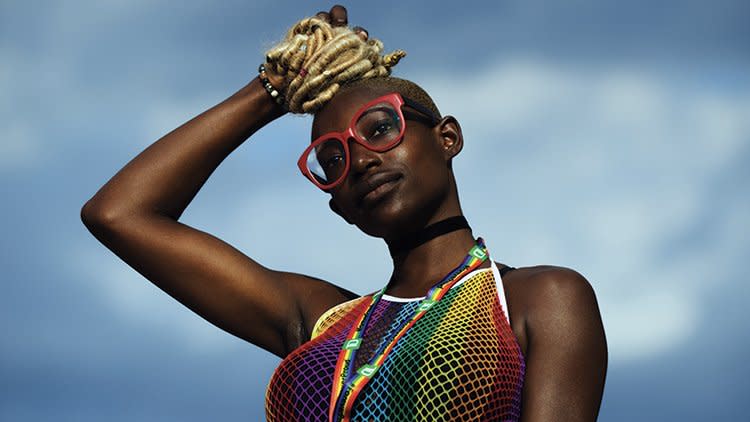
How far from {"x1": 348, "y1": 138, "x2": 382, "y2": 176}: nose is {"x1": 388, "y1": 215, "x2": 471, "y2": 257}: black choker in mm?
403

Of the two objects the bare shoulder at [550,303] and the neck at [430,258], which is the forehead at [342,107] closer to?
the neck at [430,258]

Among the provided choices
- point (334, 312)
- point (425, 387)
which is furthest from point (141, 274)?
point (425, 387)

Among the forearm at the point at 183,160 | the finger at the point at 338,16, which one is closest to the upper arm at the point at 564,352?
the finger at the point at 338,16

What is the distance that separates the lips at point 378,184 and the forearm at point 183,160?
1037 mm

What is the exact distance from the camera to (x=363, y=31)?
18.6 feet

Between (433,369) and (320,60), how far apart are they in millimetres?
1711

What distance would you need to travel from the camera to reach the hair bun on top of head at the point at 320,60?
17.7 feet

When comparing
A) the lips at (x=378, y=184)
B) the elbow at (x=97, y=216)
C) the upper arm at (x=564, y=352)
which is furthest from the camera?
the elbow at (x=97, y=216)

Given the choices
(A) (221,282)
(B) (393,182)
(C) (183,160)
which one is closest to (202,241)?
(A) (221,282)

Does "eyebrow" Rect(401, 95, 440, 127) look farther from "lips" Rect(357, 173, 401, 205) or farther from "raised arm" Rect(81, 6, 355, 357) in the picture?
"raised arm" Rect(81, 6, 355, 357)

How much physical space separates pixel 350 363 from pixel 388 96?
123cm

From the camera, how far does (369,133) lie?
5.14 metres

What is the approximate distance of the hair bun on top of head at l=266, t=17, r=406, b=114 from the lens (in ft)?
17.7

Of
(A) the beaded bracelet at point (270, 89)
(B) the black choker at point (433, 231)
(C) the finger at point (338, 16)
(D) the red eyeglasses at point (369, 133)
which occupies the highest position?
(C) the finger at point (338, 16)
